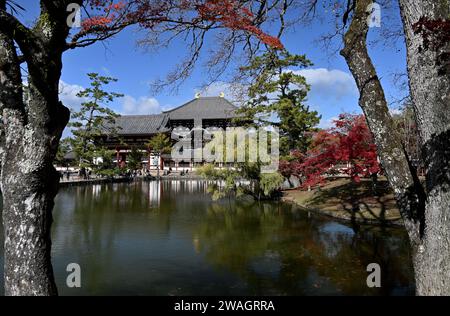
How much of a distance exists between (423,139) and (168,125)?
40766 millimetres

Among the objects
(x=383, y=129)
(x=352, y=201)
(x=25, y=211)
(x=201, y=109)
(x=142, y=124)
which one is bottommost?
(x=352, y=201)

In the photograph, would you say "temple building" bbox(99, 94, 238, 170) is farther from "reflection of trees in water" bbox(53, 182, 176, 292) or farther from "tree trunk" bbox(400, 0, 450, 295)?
"tree trunk" bbox(400, 0, 450, 295)

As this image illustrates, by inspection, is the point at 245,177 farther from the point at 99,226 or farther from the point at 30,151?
the point at 30,151

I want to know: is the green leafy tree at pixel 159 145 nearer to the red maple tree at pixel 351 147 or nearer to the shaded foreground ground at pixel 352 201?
the shaded foreground ground at pixel 352 201

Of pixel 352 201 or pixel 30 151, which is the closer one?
pixel 30 151

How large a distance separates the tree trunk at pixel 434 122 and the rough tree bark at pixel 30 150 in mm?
3368

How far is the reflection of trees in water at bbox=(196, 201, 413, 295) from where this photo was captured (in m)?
6.21

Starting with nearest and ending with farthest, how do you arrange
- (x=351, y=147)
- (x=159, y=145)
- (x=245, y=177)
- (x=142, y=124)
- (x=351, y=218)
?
(x=351, y=218)
(x=351, y=147)
(x=245, y=177)
(x=159, y=145)
(x=142, y=124)

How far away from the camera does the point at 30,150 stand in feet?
9.95

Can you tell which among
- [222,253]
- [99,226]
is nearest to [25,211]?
[222,253]

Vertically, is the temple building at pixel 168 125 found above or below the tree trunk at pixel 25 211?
above

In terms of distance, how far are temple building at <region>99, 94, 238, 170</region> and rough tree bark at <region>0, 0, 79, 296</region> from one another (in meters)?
35.0

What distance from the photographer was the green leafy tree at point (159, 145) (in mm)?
36969

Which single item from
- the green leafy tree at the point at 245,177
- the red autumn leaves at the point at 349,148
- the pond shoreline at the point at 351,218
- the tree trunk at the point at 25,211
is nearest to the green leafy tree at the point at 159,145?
the green leafy tree at the point at 245,177
